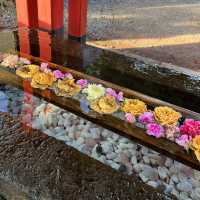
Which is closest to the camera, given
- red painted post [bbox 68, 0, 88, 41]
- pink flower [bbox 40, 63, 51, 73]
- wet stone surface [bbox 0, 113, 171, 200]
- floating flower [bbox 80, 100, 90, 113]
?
wet stone surface [bbox 0, 113, 171, 200]

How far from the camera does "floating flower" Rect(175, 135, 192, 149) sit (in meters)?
1.66

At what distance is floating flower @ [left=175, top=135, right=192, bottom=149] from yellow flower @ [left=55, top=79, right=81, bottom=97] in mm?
719

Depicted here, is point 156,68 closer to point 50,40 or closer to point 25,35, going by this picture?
point 50,40

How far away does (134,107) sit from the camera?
75.5 inches

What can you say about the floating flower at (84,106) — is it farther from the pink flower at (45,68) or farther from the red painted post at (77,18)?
the red painted post at (77,18)

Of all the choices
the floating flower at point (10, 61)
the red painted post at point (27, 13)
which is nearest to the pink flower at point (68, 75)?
the floating flower at point (10, 61)

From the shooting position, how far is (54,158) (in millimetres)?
1541

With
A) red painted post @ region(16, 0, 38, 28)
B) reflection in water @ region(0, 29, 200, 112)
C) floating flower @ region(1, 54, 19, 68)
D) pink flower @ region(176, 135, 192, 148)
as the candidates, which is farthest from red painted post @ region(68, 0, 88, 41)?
pink flower @ region(176, 135, 192, 148)

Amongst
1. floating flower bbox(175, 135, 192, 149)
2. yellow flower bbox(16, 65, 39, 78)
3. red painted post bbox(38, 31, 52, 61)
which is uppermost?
yellow flower bbox(16, 65, 39, 78)

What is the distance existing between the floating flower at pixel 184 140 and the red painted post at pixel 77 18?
222 cm

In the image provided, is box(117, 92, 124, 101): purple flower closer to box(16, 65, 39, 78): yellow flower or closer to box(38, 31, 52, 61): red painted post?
box(16, 65, 39, 78): yellow flower

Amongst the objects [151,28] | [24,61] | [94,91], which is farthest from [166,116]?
[151,28]

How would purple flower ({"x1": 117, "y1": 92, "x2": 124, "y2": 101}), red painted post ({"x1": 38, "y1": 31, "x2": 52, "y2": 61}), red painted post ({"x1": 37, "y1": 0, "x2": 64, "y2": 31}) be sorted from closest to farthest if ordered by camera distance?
1. purple flower ({"x1": 117, "y1": 92, "x2": 124, "y2": 101})
2. red painted post ({"x1": 38, "y1": 31, "x2": 52, "y2": 61})
3. red painted post ({"x1": 37, "y1": 0, "x2": 64, "y2": 31})

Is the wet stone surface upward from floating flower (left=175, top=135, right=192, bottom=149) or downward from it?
downward
